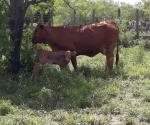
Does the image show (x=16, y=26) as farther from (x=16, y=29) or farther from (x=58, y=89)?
(x=58, y=89)

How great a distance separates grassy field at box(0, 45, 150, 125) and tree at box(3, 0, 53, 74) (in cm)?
44

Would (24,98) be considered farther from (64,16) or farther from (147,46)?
(64,16)

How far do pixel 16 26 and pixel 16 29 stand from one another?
116 mm

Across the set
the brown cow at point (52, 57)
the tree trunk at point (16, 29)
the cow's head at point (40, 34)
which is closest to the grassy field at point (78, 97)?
the brown cow at point (52, 57)

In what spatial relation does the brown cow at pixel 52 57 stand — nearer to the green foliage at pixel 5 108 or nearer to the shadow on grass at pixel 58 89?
the shadow on grass at pixel 58 89

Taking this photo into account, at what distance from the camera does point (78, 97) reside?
9.45 meters

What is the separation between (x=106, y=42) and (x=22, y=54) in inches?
95.5

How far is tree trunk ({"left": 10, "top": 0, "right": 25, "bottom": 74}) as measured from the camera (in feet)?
39.8

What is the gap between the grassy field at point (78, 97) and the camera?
7.98m

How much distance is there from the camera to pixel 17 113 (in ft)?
27.2

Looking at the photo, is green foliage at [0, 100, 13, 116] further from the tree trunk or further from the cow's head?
the cow's head

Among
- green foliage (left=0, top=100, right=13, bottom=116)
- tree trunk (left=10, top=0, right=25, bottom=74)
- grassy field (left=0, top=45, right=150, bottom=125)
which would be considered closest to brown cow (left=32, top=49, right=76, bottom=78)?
grassy field (left=0, top=45, right=150, bottom=125)

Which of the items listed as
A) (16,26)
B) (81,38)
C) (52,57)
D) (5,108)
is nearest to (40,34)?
(16,26)

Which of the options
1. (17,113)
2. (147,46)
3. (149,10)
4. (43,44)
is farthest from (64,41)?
(149,10)
